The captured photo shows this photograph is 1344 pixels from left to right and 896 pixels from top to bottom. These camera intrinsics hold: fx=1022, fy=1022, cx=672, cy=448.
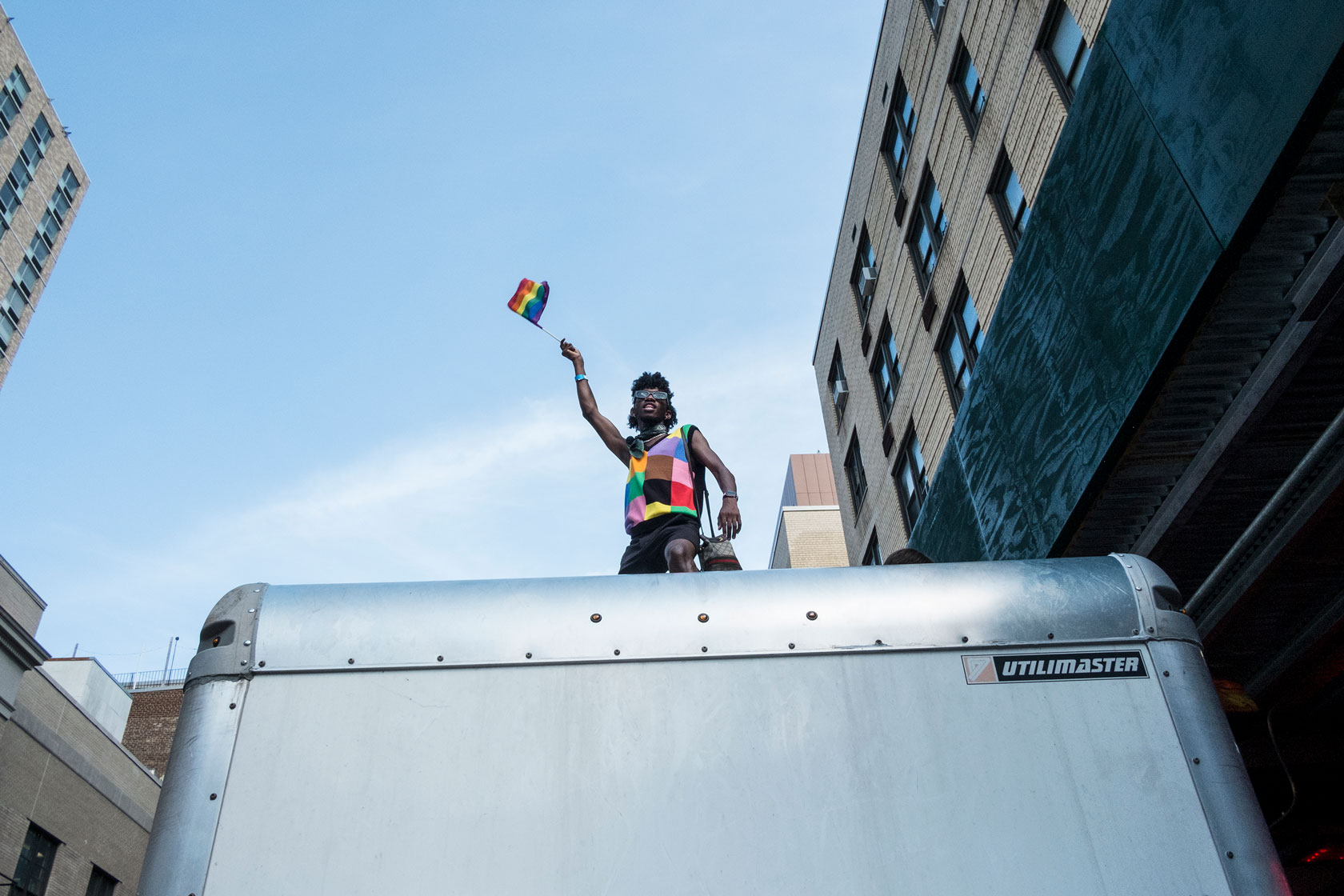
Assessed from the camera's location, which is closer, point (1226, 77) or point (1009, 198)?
point (1226, 77)

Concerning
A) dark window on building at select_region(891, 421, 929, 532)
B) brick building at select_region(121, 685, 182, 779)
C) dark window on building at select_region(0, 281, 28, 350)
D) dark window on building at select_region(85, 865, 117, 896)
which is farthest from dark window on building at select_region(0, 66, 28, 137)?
dark window on building at select_region(891, 421, 929, 532)

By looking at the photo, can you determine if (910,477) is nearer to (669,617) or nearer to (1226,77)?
(1226,77)

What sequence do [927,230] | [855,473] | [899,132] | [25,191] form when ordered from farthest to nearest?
1. [25,191]
2. [855,473]
3. [899,132]
4. [927,230]

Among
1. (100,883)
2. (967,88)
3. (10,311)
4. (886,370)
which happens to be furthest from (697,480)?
(10,311)

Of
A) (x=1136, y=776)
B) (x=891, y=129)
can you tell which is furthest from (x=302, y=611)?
(x=891, y=129)

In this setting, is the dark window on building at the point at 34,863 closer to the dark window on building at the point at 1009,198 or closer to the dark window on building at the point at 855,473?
the dark window on building at the point at 855,473

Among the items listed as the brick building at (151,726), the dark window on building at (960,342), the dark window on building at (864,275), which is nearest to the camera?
the dark window on building at (960,342)

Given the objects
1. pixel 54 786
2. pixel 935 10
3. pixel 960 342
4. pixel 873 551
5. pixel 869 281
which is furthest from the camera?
pixel 873 551

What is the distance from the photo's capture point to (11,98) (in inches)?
1534

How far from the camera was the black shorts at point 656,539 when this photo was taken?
4719 mm

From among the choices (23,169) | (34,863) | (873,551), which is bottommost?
(34,863)

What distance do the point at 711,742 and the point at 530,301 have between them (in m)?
3.97

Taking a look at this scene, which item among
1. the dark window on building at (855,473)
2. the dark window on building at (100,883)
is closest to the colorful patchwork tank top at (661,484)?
the dark window on building at (855,473)

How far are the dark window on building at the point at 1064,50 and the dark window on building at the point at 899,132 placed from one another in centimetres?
483
